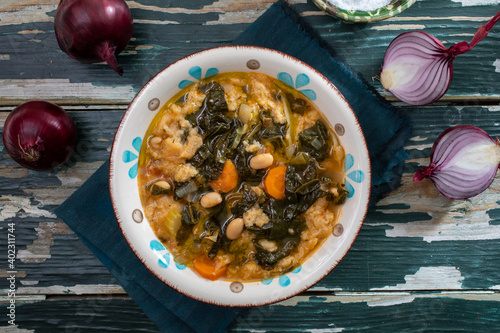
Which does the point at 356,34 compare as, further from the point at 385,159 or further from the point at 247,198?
the point at 247,198

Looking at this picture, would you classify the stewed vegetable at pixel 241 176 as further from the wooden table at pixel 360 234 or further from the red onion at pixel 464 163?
the red onion at pixel 464 163

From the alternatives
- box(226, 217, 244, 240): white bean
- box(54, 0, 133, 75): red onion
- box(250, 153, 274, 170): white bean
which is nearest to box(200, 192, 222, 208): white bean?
box(226, 217, 244, 240): white bean

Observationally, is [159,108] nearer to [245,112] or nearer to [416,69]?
[245,112]

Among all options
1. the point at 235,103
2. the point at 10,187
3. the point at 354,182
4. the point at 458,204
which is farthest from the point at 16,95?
the point at 458,204

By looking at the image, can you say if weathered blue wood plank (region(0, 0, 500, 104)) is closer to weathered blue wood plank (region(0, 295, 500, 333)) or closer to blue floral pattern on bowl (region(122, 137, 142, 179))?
blue floral pattern on bowl (region(122, 137, 142, 179))

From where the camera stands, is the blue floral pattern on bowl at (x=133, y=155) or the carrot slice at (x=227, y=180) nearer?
the blue floral pattern on bowl at (x=133, y=155)

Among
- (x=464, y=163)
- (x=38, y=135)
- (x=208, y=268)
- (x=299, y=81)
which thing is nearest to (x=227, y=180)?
(x=208, y=268)

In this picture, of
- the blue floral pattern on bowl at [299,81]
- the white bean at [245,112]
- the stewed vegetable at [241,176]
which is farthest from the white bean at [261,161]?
the blue floral pattern on bowl at [299,81]
